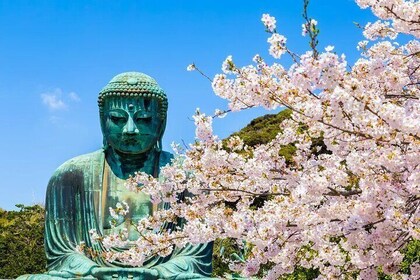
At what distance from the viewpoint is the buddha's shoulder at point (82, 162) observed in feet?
22.9

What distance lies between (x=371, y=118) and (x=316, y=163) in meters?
2.03

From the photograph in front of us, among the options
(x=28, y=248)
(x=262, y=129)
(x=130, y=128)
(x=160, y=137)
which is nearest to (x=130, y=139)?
(x=130, y=128)

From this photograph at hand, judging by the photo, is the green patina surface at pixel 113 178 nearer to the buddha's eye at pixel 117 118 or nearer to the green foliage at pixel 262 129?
the buddha's eye at pixel 117 118

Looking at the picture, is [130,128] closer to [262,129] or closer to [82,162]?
[82,162]

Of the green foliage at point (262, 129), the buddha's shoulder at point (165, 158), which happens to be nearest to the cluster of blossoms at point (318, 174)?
the buddha's shoulder at point (165, 158)

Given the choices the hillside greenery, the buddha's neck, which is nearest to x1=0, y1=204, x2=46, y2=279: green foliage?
the hillside greenery

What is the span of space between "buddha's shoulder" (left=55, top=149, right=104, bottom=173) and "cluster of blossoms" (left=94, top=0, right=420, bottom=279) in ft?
2.18

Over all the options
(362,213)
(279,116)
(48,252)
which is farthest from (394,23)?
(279,116)

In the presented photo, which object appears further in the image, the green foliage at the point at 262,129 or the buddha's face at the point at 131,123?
the green foliage at the point at 262,129

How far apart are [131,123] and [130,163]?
0.42 m

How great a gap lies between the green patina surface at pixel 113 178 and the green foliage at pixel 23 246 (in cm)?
836

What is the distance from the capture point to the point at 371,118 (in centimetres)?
444

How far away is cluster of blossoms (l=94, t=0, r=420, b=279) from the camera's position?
4.59 metres

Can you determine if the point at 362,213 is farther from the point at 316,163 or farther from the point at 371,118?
the point at 316,163
